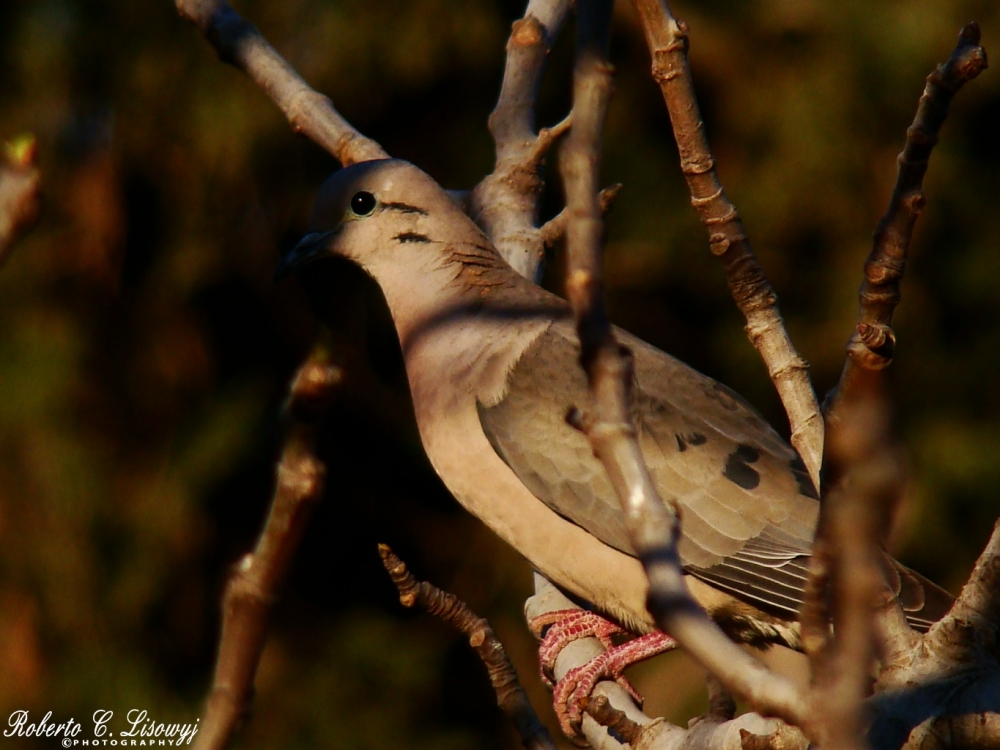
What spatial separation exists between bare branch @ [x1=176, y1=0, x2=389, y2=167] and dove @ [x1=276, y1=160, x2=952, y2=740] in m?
0.71

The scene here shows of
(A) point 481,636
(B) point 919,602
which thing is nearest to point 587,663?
(B) point 919,602

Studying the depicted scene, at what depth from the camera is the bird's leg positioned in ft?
9.76

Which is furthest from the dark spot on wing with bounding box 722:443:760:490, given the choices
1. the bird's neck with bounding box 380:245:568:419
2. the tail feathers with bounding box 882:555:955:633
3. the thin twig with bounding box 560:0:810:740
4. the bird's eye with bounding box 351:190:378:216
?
the thin twig with bounding box 560:0:810:740

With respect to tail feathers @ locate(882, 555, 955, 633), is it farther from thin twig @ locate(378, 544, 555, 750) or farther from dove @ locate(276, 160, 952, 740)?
thin twig @ locate(378, 544, 555, 750)

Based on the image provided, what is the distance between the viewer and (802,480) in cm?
301

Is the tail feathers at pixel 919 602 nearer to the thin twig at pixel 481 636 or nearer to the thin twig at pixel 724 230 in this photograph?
the thin twig at pixel 724 230

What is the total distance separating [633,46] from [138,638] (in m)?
3.08

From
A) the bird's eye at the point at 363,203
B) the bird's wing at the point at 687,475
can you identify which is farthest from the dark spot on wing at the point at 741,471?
the bird's eye at the point at 363,203

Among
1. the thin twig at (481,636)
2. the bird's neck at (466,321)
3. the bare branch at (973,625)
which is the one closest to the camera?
the bare branch at (973,625)

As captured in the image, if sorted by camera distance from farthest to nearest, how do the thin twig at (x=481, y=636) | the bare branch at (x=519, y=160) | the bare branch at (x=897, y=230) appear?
the bare branch at (x=519, y=160)
the thin twig at (x=481, y=636)
the bare branch at (x=897, y=230)

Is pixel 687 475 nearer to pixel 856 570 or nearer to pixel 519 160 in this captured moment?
pixel 519 160

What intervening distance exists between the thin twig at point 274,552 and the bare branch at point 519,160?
8.76 ft

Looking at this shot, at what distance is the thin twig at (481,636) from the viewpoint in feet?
6.76

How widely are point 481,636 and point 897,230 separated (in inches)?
42.8
